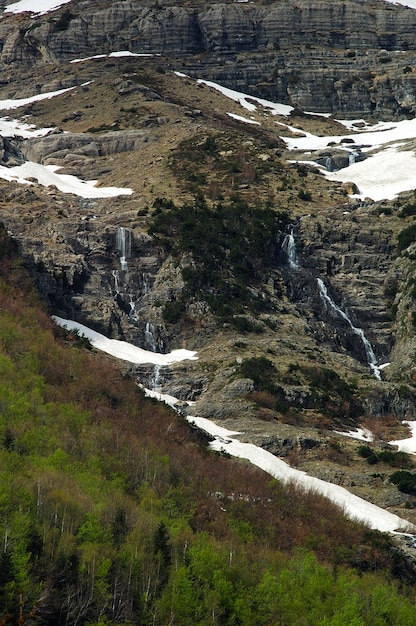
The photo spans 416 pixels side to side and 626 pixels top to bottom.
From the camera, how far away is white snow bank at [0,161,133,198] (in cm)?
10188

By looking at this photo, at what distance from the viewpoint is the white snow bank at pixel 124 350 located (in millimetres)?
75875

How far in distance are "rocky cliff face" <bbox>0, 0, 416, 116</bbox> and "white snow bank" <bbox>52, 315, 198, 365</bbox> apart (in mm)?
75120

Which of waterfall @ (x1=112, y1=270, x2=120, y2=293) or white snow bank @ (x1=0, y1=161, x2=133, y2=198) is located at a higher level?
white snow bank @ (x1=0, y1=161, x2=133, y2=198)

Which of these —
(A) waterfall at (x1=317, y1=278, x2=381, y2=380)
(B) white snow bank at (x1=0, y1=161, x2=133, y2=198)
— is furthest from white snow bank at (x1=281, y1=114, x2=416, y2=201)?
(B) white snow bank at (x1=0, y1=161, x2=133, y2=198)

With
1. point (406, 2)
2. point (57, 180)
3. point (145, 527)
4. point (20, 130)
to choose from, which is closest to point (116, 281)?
point (57, 180)

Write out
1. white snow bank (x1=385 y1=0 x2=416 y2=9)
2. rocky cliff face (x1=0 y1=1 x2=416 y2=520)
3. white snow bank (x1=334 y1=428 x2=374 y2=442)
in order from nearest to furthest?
white snow bank (x1=334 y1=428 x2=374 y2=442)
rocky cliff face (x1=0 y1=1 x2=416 y2=520)
white snow bank (x1=385 y1=0 x2=416 y2=9)

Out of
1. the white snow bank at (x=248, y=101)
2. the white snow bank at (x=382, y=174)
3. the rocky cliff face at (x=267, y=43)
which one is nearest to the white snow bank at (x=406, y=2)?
the rocky cliff face at (x=267, y=43)

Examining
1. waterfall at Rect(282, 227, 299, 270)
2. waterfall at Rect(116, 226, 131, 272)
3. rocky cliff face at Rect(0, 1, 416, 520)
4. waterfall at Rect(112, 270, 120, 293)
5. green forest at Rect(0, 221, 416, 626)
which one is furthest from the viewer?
waterfall at Rect(282, 227, 299, 270)

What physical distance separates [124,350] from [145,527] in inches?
1455

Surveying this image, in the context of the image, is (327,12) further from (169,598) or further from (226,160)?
(169,598)

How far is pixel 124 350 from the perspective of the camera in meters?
77.2

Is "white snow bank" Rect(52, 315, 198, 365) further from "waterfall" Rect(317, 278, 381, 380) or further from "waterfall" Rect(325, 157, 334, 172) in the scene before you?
"waterfall" Rect(325, 157, 334, 172)

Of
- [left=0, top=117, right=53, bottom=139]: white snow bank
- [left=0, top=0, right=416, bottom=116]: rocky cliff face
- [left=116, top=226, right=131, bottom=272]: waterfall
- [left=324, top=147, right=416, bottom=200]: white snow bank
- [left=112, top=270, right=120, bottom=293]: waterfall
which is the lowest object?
[left=112, top=270, right=120, bottom=293]: waterfall

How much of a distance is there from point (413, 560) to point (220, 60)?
112440 mm
